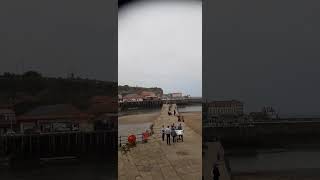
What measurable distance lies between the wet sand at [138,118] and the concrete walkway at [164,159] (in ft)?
0.45

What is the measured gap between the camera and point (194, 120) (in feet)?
22.0

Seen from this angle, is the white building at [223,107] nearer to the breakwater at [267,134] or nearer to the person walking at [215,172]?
the breakwater at [267,134]

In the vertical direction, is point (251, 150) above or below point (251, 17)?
below

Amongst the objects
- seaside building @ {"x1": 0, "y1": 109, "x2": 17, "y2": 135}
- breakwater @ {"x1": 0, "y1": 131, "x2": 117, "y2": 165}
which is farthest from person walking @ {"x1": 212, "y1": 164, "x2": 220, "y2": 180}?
seaside building @ {"x1": 0, "y1": 109, "x2": 17, "y2": 135}

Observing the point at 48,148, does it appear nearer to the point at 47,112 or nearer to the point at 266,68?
the point at 47,112

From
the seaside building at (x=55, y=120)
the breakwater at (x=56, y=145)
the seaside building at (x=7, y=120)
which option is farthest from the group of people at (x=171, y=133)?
the seaside building at (x=7, y=120)

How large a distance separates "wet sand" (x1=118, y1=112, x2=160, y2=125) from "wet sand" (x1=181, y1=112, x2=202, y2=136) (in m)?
0.46

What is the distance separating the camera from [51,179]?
5605mm

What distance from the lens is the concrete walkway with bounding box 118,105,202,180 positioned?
6.11m

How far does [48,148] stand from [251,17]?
9.84ft

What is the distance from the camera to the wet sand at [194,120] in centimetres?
656

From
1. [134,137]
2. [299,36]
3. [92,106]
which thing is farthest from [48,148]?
[299,36]

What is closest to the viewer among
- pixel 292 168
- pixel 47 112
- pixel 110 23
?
pixel 110 23

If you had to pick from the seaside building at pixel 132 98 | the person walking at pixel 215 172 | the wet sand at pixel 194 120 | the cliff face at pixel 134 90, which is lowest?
the person walking at pixel 215 172
